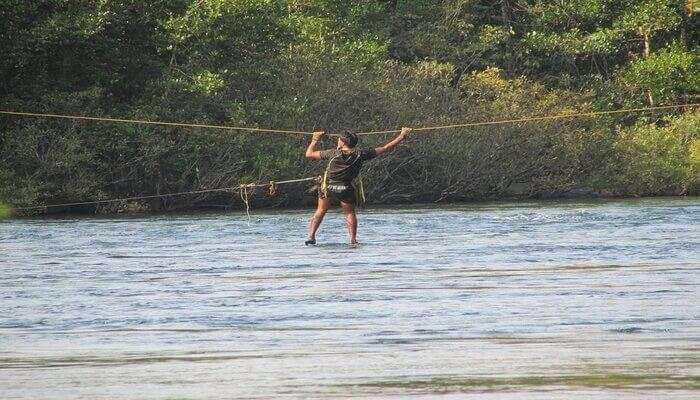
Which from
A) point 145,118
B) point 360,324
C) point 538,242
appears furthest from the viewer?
point 145,118

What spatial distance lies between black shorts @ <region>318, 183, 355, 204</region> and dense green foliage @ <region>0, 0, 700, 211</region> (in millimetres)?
12035

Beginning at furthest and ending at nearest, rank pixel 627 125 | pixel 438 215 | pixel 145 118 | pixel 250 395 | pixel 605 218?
pixel 627 125
pixel 145 118
pixel 438 215
pixel 605 218
pixel 250 395

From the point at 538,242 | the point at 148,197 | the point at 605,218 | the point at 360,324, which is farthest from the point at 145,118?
the point at 360,324

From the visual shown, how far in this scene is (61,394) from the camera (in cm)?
888

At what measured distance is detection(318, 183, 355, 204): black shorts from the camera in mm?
21047

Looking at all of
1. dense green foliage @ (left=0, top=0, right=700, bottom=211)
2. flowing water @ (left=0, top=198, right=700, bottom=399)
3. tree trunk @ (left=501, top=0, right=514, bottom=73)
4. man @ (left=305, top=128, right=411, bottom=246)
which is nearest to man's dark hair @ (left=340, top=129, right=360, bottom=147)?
man @ (left=305, top=128, right=411, bottom=246)

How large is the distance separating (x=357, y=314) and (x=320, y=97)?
23.4 m

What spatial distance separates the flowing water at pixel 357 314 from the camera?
918cm

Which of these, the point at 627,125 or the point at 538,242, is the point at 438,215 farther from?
the point at 627,125

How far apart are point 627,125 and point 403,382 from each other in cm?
3467

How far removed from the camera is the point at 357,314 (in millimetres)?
12820

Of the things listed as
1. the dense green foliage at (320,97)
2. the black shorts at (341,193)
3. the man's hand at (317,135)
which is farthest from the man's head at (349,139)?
the dense green foliage at (320,97)

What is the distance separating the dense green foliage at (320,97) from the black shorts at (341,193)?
12.0m

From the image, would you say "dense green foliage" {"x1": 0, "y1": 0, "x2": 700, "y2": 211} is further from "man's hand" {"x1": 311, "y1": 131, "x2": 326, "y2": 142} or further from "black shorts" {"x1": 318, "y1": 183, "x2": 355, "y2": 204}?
"man's hand" {"x1": 311, "y1": 131, "x2": 326, "y2": 142}
